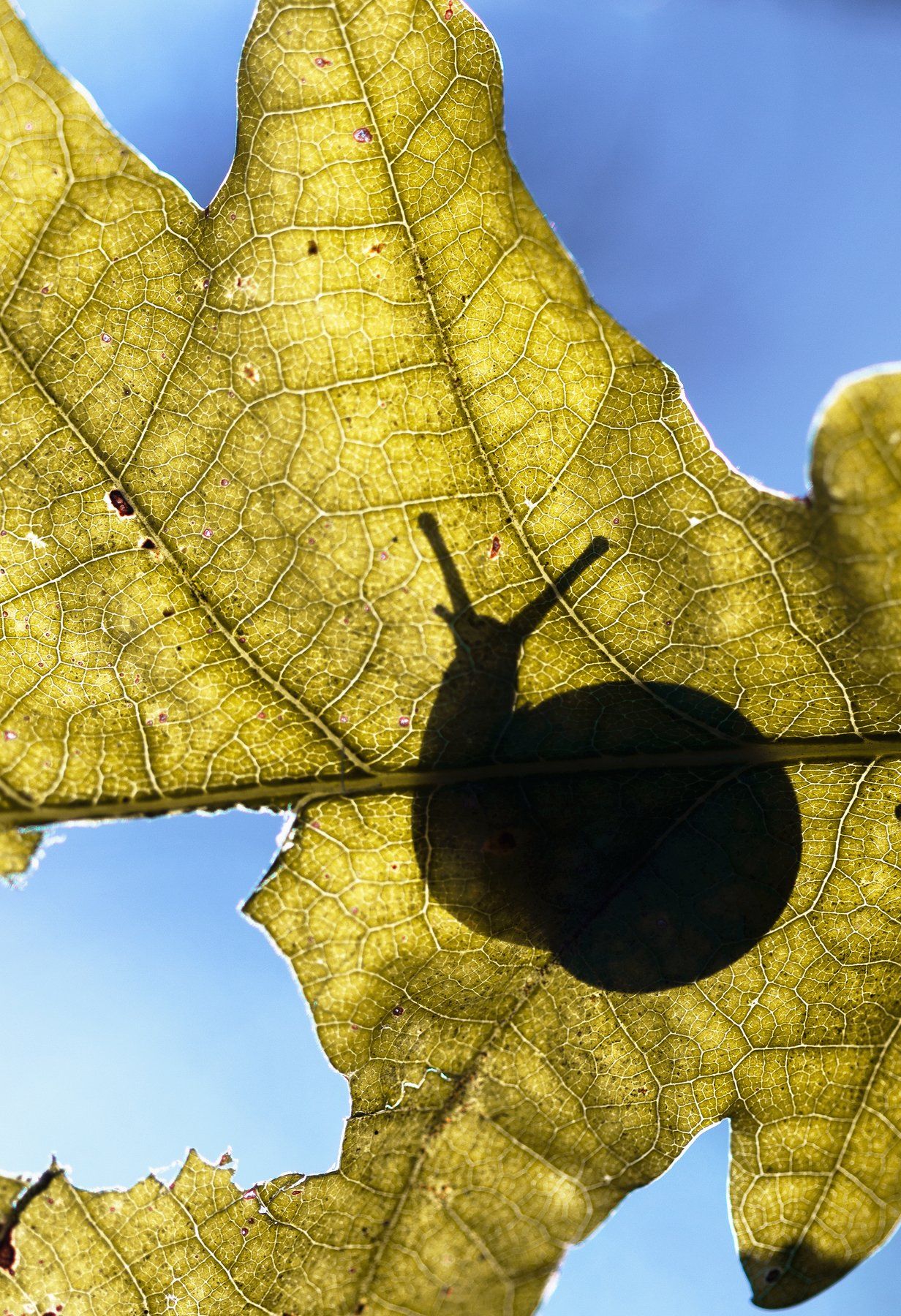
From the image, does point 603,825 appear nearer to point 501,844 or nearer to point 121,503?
point 501,844

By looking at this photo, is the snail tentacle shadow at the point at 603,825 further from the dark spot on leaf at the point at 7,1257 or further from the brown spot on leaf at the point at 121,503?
the dark spot on leaf at the point at 7,1257

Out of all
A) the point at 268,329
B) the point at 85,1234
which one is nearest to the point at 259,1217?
the point at 85,1234

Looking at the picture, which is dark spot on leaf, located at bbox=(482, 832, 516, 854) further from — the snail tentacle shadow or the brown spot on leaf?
the brown spot on leaf

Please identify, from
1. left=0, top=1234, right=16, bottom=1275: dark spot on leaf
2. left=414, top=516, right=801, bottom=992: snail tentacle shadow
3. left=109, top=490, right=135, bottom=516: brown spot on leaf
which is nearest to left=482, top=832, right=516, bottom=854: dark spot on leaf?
left=414, top=516, right=801, bottom=992: snail tentacle shadow

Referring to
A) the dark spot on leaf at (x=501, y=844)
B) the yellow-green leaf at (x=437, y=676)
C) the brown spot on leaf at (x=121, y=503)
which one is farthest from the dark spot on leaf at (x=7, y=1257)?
the brown spot on leaf at (x=121, y=503)

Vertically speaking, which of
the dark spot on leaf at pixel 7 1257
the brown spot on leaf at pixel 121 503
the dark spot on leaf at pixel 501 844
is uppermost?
the brown spot on leaf at pixel 121 503

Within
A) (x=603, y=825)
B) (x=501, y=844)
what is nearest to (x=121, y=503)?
(x=501, y=844)

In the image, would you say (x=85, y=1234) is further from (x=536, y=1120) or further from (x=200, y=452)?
(x=200, y=452)
